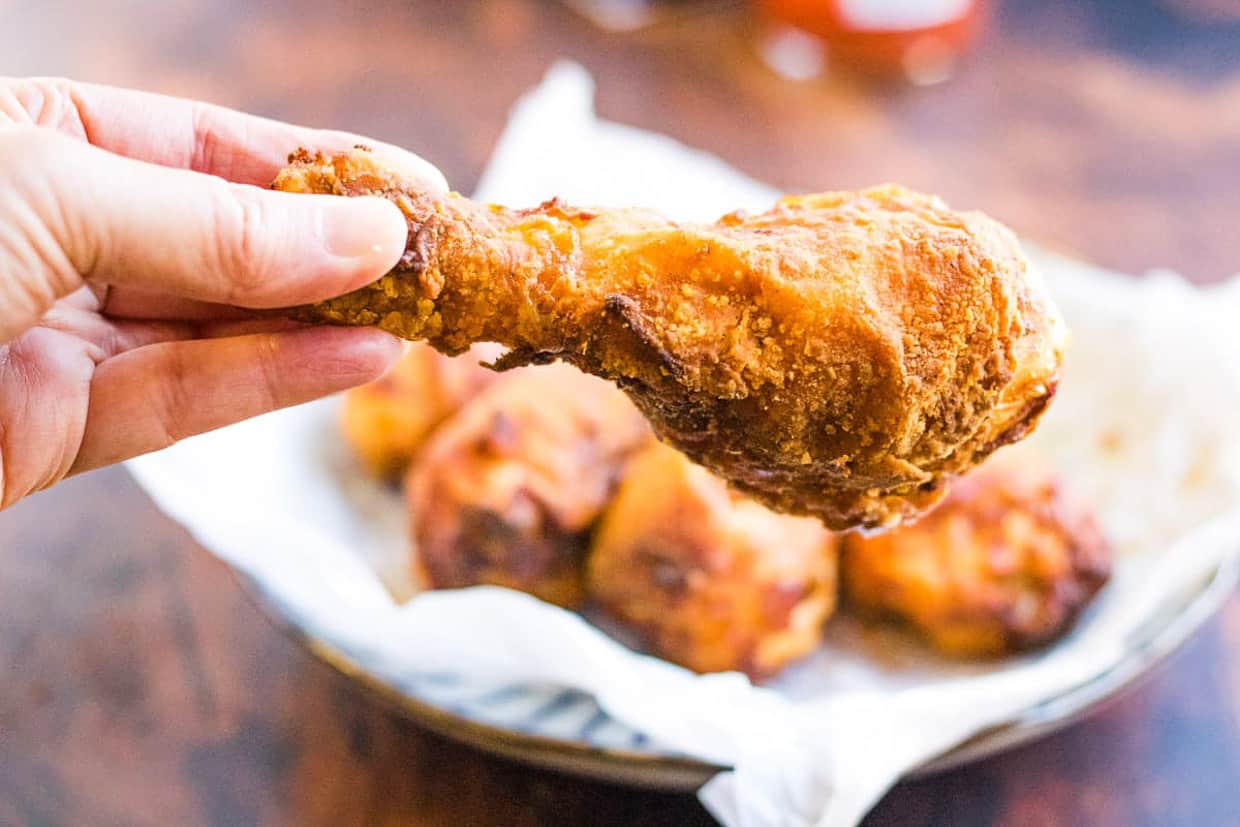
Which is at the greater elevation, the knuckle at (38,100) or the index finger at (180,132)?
the knuckle at (38,100)

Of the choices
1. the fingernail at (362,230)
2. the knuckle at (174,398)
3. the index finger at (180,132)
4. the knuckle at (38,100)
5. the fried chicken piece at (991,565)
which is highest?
the fingernail at (362,230)

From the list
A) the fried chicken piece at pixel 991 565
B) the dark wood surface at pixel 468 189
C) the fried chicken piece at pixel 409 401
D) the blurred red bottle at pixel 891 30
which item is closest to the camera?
the dark wood surface at pixel 468 189

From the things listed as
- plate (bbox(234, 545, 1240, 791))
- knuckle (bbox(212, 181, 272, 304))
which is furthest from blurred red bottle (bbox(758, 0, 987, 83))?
knuckle (bbox(212, 181, 272, 304))

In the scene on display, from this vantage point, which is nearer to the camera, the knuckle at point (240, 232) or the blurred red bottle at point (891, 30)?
the knuckle at point (240, 232)

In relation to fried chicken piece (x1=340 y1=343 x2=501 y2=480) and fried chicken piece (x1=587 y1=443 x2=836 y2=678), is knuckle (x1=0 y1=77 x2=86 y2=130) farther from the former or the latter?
fried chicken piece (x1=587 y1=443 x2=836 y2=678)

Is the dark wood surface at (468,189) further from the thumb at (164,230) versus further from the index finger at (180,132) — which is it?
the thumb at (164,230)

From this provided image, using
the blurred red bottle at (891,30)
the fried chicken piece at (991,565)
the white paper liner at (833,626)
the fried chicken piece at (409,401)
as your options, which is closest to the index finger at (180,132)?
the white paper liner at (833,626)

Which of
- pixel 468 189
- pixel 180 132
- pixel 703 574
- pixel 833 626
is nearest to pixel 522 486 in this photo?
pixel 703 574

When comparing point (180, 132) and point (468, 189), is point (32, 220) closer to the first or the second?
point (180, 132)
